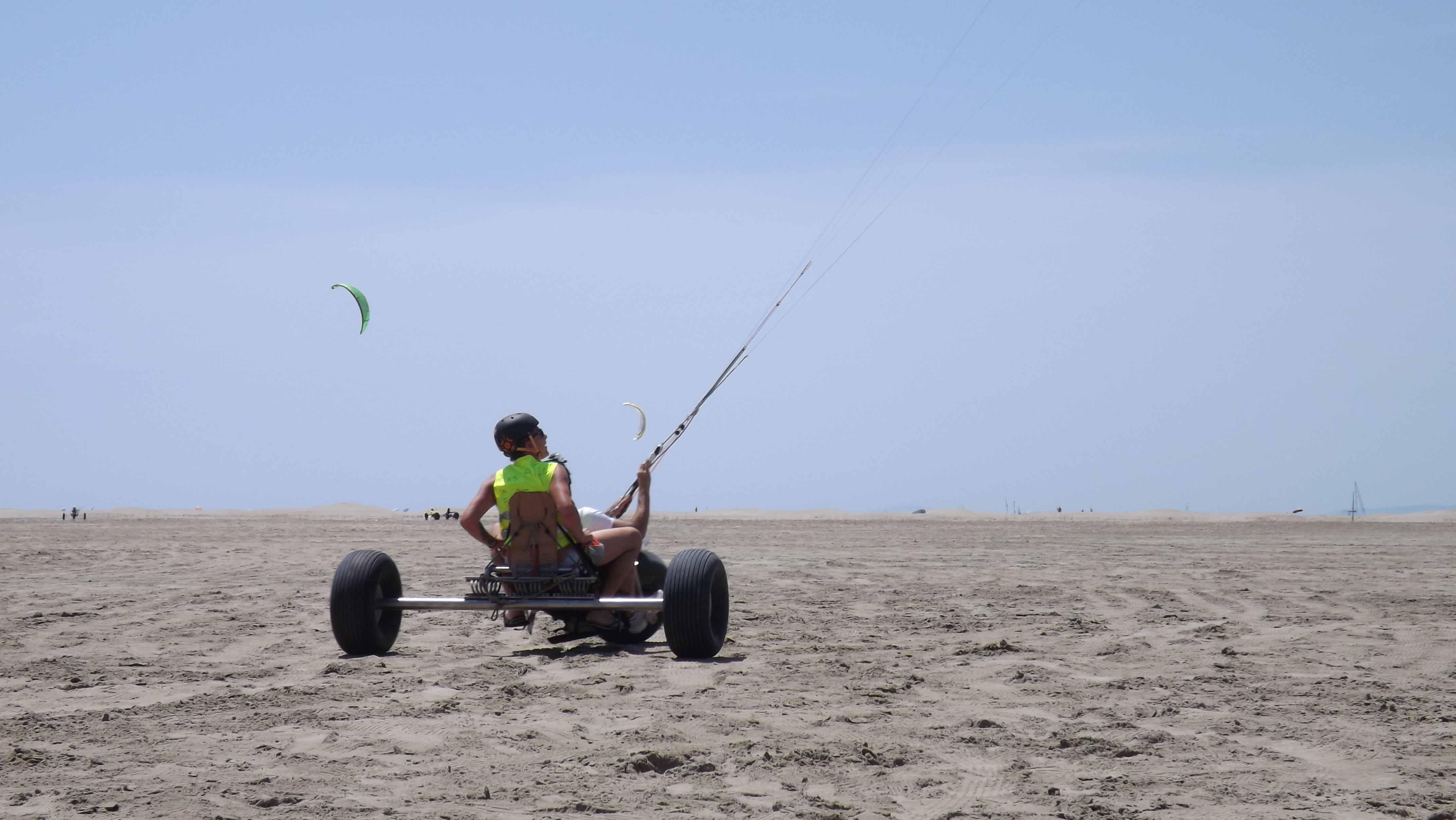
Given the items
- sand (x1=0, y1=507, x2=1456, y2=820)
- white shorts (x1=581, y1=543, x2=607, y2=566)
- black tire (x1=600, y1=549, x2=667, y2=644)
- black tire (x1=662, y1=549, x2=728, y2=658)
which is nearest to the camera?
sand (x1=0, y1=507, x2=1456, y2=820)

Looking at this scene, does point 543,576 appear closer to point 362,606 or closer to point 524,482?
point 524,482

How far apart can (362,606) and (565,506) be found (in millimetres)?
1495

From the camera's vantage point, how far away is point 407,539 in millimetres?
27125

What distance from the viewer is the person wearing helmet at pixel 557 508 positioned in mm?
8227

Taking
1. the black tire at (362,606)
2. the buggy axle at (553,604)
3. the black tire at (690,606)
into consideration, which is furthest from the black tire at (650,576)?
the black tire at (362,606)

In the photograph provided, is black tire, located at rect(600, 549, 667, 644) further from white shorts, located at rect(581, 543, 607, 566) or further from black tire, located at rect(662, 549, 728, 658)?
black tire, located at rect(662, 549, 728, 658)

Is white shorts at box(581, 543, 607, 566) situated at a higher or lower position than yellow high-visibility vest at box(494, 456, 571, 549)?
lower

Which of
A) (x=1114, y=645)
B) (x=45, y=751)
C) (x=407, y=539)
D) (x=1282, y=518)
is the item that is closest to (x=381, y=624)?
(x=45, y=751)

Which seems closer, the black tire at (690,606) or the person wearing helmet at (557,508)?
the black tire at (690,606)

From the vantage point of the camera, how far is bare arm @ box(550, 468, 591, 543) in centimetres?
812

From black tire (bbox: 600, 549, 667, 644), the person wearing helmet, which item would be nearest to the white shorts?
the person wearing helmet

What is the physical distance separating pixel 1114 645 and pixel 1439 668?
78.3 inches

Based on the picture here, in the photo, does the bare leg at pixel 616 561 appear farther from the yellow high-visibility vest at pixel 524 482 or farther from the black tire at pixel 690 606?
the black tire at pixel 690 606

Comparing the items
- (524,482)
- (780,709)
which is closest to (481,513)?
(524,482)
